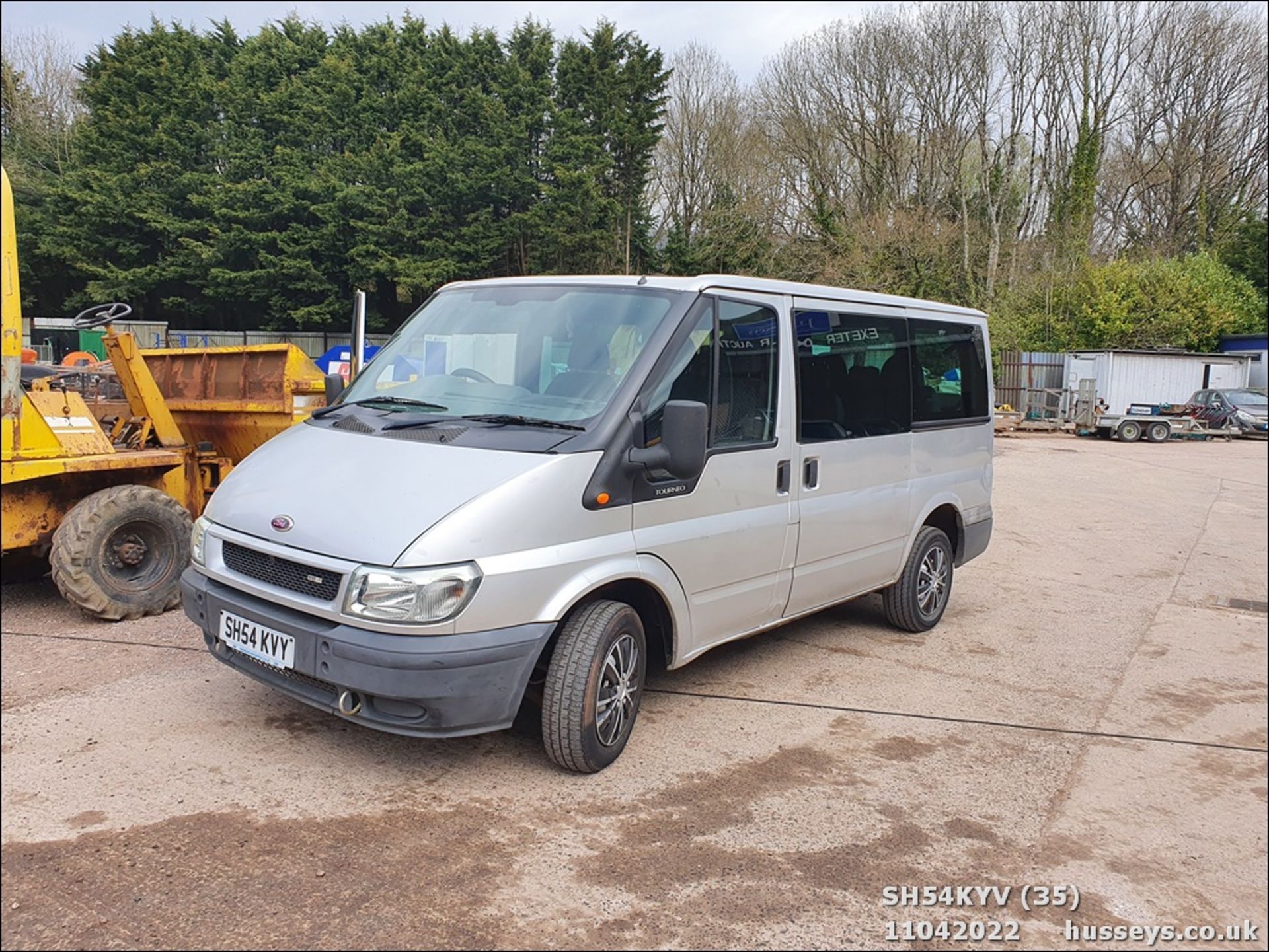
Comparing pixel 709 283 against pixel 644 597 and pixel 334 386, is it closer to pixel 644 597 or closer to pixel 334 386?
pixel 644 597

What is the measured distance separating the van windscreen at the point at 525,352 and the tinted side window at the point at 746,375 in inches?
15.3

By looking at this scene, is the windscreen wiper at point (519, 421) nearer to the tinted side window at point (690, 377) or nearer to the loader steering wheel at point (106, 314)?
the tinted side window at point (690, 377)

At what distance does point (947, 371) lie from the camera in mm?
6473

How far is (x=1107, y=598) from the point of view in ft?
25.8

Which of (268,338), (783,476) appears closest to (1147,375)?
(268,338)

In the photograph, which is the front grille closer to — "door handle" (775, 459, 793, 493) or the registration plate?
the registration plate

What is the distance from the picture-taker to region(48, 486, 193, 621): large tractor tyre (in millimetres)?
5574

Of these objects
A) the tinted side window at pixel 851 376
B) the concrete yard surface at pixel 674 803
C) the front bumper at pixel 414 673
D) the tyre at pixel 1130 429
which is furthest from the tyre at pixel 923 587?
the tyre at pixel 1130 429

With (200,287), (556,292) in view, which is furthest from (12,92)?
(200,287)

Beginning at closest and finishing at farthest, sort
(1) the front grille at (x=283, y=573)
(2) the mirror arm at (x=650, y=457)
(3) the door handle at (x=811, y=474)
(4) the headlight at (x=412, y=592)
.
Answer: (4) the headlight at (x=412, y=592) < (1) the front grille at (x=283, y=573) < (2) the mirror arm at (x=650, y=457) < (3) the door handle at (x=811, y=474)

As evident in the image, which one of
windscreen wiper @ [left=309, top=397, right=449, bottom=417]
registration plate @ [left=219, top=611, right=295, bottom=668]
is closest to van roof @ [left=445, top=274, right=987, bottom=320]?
windscreen wiper @ [left=309, top=397, right=449, bottom=417]

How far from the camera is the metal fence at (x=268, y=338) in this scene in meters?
30.0

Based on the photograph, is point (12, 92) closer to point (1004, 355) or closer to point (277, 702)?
point (277, 702)

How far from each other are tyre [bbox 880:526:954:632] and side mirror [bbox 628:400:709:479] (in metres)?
2.80
